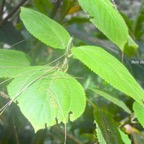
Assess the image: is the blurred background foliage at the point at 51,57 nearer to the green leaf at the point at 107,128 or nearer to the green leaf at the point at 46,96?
the green leaf at the point at 107,128

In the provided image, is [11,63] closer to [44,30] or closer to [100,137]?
[44,30]

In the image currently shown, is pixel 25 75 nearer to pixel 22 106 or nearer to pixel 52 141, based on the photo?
pixel 22 106

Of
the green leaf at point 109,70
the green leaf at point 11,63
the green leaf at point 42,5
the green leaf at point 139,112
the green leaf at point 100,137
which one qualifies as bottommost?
the green leaf at point 42,5

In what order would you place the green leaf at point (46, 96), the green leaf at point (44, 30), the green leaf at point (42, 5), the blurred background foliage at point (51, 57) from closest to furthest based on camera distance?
the green leaf at point (46, 96) < the green leaf at point (44, 30) < the blurred background foliage at point (51, 57) < the green leaf at point (42, 5)

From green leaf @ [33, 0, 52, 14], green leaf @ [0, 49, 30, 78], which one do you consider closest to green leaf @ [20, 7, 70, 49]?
green leaf @ [0, 49, 30, 78]

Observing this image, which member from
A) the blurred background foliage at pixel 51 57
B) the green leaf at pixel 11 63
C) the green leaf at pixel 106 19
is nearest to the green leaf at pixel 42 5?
the blurred background foliage at pixel 51 57
